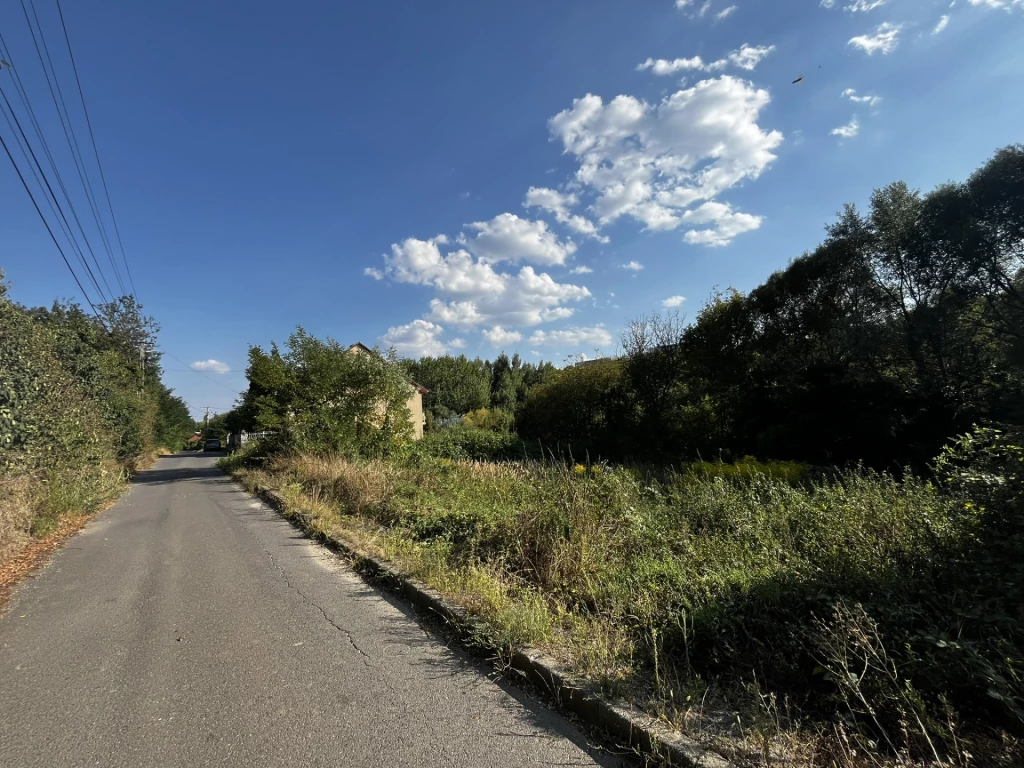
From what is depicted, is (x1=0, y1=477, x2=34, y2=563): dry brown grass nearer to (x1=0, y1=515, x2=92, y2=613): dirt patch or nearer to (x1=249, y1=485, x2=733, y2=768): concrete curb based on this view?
(x1=0, y1=515, x2=92, y2=613): dirt patch

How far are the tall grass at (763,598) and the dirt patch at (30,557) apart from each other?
398cm

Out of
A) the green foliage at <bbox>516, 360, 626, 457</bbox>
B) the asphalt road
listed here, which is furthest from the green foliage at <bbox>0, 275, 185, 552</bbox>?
the green foliage at <bbox>516, 360, 626, 457</bbox>

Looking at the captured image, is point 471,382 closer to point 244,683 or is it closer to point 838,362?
point 838,362

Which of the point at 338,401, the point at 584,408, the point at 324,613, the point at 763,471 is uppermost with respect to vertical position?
the point at 338,401

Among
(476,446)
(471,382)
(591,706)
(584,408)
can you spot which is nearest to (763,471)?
(591,706)

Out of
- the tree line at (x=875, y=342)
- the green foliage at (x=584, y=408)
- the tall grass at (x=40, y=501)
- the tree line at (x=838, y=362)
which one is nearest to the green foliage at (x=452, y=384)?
the green foliage at (x=584, y=408)

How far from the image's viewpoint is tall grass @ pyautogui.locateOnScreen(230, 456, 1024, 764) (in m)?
2.43

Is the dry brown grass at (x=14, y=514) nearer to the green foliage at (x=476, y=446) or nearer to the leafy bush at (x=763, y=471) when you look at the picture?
the leafy bush at (x=763, y=471)

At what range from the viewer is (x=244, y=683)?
11.1 ft

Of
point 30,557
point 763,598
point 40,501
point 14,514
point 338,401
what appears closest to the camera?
point 763,598

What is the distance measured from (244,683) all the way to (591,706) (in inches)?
91.0

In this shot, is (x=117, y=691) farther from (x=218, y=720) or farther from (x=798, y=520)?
Answer: (x=798, y=520)

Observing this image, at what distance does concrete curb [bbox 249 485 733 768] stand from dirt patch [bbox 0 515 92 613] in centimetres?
430

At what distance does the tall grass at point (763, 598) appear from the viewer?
2426 mm
